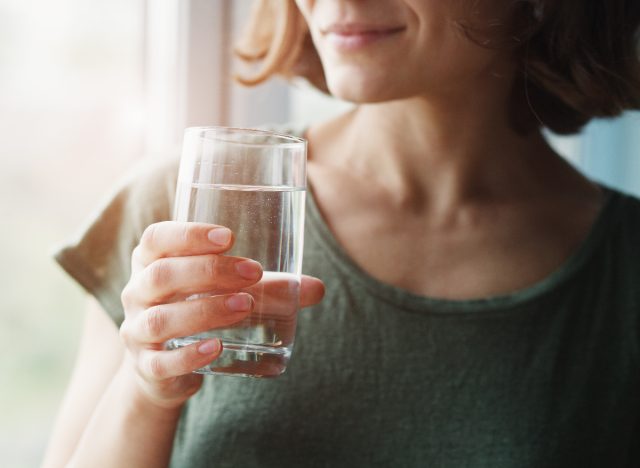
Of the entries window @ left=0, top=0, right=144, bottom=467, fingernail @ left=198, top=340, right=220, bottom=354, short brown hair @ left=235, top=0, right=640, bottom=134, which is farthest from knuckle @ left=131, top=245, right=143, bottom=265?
window @ left=0, top=0, right=144, bottom=467

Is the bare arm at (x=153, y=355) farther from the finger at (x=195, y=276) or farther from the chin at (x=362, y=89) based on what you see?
the chin at (x=362, y=89)

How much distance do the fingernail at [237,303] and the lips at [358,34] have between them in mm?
389

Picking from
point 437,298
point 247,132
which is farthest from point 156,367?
point 437,298

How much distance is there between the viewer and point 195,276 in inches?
27.0

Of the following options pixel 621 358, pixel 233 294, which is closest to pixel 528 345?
pixel 621 358

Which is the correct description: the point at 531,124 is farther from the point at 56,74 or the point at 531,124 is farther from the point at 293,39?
the point at 56,74

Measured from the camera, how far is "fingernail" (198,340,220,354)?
699 millimetres

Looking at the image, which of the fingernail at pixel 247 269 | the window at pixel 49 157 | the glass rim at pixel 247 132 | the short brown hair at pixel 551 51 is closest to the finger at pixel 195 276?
the fingernail at pixel 247 269

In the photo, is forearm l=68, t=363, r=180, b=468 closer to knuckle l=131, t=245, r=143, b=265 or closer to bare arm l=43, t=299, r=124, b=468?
bare arm l=43, t=299, r=124, b=468

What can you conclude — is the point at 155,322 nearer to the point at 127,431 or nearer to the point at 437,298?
the point at 127,431

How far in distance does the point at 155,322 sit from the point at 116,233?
47 cm

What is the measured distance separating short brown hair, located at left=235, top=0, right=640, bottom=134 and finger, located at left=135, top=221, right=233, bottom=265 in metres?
0.47

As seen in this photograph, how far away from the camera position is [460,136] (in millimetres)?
1198

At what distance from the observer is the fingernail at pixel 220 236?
67 centimetres
